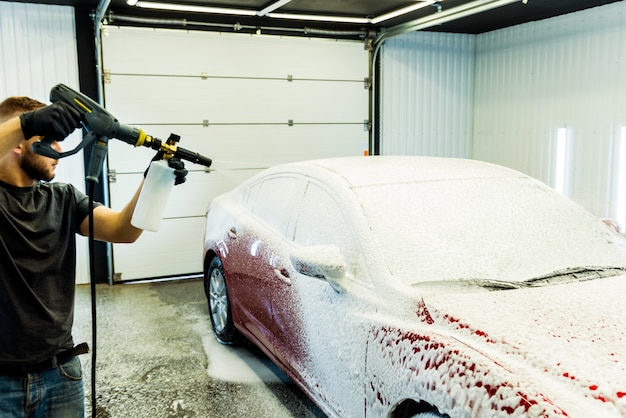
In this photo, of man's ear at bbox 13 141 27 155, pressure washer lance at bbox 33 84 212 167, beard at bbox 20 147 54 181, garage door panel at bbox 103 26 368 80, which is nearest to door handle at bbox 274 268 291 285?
pressure washer lance at bbox 33 84 212 167

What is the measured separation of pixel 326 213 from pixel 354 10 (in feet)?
15.6

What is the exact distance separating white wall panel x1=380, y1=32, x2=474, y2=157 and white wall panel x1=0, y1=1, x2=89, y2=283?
4.19m

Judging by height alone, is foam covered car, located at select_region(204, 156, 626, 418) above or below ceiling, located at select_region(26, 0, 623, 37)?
below

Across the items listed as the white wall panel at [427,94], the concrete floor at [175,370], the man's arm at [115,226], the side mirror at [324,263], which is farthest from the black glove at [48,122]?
the white wall panel at [427,94]

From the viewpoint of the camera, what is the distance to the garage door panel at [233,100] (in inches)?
273

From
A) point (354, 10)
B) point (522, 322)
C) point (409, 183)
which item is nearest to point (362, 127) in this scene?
point (354, 10)

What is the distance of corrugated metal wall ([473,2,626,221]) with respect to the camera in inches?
262

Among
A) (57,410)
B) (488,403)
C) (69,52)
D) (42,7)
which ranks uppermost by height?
(42,7)

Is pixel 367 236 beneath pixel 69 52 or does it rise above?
beneath

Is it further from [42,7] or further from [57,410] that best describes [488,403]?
[42,7]

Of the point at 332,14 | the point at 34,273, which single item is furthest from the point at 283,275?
the point at 332,14

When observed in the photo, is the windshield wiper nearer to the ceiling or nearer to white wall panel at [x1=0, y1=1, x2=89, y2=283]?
the ceiling

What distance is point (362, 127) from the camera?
8.28 meters

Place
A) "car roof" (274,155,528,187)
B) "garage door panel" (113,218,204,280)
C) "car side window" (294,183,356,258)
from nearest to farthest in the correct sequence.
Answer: "car side window" (294,183,356,258) < "car roof" (274,155,528,187) < "garage door panel" (113,218,204,280)
